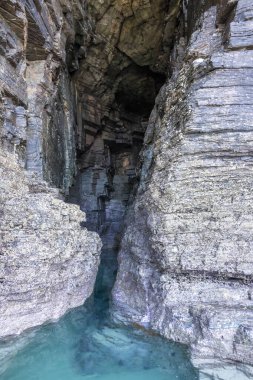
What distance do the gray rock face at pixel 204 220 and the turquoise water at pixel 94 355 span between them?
38 cm

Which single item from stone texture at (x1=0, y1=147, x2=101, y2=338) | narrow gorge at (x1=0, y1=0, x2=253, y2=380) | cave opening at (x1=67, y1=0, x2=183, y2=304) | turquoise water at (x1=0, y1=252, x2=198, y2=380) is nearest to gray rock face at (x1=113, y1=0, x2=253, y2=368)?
narrow gorge at (x1=0, y1=0, x2=253, y2=380)

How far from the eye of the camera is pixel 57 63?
12.4 meters

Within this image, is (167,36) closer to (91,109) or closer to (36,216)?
(91,109)

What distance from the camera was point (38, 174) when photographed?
10.1 m

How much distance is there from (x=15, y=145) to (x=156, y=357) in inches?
281

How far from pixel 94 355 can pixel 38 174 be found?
5919mm

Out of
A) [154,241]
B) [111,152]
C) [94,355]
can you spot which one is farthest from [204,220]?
[111,152]

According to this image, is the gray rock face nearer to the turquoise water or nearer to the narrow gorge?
the narrow gorge

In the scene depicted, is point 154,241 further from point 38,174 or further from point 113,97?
point 113,97

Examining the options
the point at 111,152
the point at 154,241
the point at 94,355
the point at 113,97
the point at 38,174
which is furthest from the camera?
the point at 111,152

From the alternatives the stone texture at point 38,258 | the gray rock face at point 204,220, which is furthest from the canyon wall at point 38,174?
the gray rock face at point 204,220

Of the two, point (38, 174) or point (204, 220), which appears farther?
point (38, 174)

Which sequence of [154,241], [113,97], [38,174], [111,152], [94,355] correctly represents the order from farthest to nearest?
[111,152] → [113,97] → [38,174] → [154,241] → [94,355]

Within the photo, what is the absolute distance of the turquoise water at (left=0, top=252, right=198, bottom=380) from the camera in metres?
5.77
